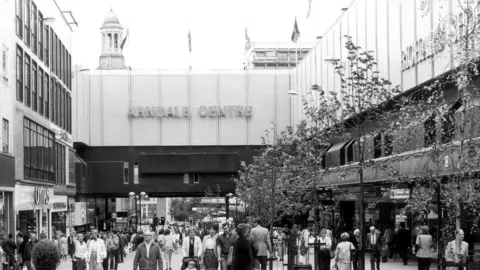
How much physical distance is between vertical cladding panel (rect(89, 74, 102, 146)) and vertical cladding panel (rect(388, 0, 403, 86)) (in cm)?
3548

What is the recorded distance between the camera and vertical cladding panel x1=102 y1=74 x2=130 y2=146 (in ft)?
229

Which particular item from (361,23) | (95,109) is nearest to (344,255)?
(361,23)

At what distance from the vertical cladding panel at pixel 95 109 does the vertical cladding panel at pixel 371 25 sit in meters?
31.4

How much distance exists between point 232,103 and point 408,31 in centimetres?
3577

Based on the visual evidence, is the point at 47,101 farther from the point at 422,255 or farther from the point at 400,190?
the point at 422,255

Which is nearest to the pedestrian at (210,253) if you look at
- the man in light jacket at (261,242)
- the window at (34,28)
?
the man in light jacket at (261,242)

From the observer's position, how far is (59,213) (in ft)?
188

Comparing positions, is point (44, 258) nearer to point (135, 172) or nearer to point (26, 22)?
point (26, 22)

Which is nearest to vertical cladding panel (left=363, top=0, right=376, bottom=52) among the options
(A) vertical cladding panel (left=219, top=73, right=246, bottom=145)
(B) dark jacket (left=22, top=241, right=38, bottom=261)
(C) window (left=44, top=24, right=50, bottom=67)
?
(B) dark jacket (left=22, top=241, right=38, bottom=261)

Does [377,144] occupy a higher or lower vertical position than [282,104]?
lower

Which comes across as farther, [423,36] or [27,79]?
[27,79]

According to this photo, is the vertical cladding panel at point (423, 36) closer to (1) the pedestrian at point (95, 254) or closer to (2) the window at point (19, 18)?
(1) the pedestrian at point (95, 254)

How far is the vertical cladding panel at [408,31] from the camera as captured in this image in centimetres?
3466

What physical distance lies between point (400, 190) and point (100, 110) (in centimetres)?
4128
